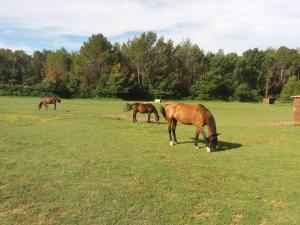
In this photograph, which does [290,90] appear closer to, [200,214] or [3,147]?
[3,147]

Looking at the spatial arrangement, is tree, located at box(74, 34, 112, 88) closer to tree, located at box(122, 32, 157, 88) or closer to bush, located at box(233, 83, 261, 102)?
tree, located at box(122, 32, 157, 88)

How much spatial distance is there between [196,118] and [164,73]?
64226mm

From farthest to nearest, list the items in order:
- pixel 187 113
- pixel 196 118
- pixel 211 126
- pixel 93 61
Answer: pixel 93 61, pixel 187 113, pixel 196 118, pixel 211 126

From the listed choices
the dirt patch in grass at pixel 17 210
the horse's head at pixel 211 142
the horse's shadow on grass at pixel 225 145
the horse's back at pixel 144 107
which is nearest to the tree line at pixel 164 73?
the horse's back at pixel 144 107

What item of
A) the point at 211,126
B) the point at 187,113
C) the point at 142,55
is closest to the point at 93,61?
the point at 142,55

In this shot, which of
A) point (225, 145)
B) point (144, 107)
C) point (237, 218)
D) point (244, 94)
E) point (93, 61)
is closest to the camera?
point (237, 218)

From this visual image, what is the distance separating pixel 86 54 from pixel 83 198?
72525mm

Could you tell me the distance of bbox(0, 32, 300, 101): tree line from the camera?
238 ft

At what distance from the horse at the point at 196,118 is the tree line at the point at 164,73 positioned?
5662cm

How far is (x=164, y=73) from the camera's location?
76750 mm

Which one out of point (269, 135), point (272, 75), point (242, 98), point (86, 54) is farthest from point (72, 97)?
point (269, 135)

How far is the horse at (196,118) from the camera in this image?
40.3 ft

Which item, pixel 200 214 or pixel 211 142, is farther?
pixel 211 142

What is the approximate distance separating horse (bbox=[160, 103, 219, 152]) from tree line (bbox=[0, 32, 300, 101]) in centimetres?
5662
